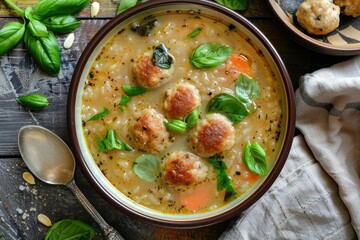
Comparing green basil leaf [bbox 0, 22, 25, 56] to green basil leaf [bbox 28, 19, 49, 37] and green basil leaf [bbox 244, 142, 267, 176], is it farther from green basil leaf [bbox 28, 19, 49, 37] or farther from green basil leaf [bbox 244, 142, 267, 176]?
green basil leaf [bbox 244, 142, 267, 176]

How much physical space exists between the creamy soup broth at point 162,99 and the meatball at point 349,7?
57 cm

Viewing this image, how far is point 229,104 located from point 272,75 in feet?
0.89

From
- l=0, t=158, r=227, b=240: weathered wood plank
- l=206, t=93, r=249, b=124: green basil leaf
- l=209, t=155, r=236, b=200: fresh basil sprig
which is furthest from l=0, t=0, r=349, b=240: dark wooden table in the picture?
l=206, t=93, r=249, b=124: green basil leaf

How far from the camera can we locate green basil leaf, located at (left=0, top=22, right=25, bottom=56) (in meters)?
3.07

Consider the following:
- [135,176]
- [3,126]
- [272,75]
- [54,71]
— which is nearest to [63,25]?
[54,71]

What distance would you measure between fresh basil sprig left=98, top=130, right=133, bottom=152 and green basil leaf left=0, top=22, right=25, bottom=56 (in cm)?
76

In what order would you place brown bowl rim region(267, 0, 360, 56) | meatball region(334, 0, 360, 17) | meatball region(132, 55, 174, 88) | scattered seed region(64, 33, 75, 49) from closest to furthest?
meatball region(132, 55, 174, 88) → brown bowl rim region(267, 0, 360, 56) → meatball region(334, 0, 360, 17) → scattered seed region(64, 33, 75, 49)

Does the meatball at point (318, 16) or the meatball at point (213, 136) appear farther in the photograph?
the meatball at point (318, 16)

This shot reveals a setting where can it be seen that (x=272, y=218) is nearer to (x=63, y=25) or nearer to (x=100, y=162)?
(x=100, y=162)

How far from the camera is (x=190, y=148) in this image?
9.50 ft

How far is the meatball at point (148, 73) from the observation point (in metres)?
2.81

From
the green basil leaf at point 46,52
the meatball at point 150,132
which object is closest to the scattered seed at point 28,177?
the green basil leaf at point 46,52

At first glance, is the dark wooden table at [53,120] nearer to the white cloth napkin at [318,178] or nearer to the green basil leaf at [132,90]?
the white cloth napkin at [318,178]

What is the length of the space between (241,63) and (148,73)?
0.48 m
